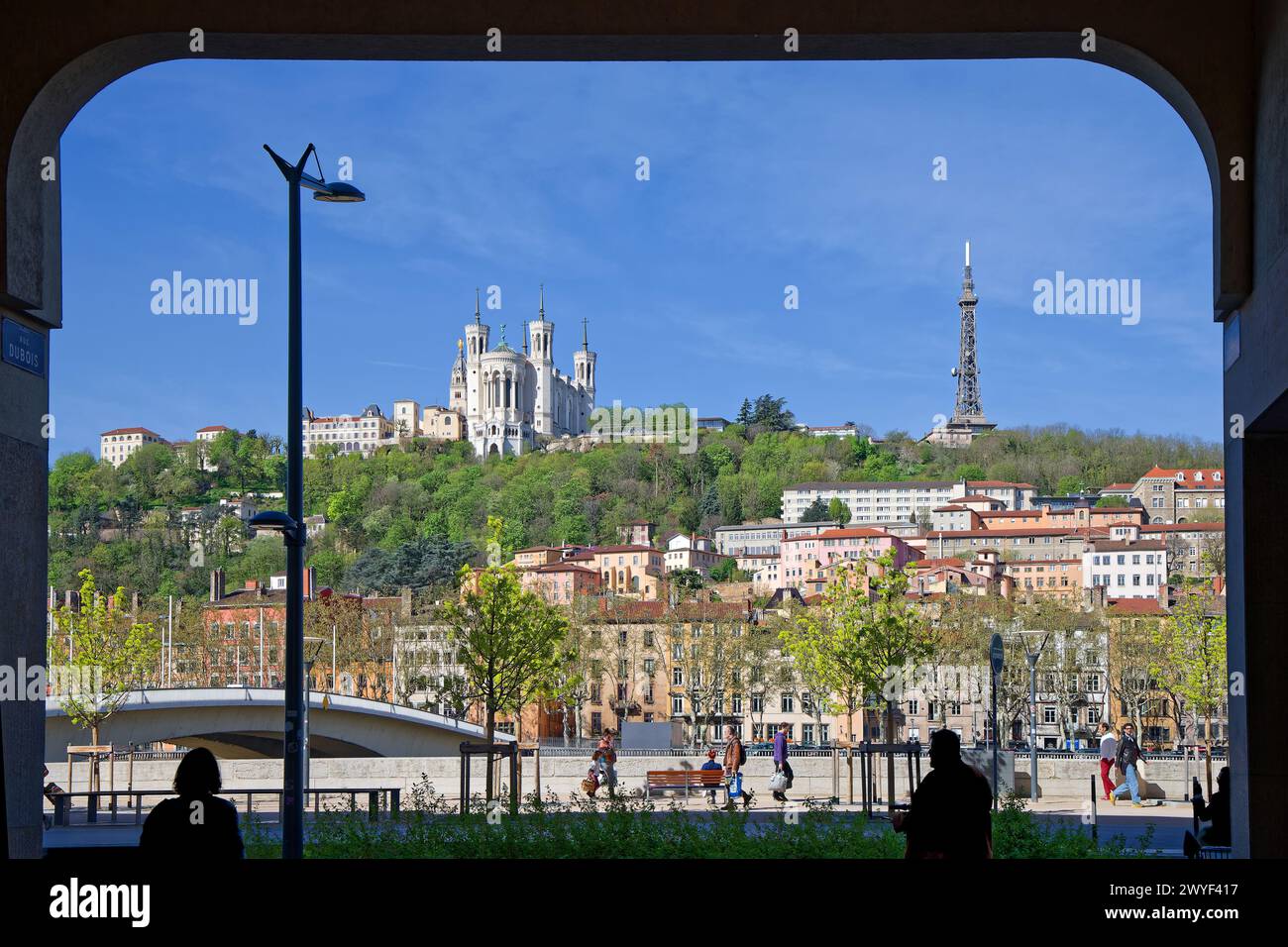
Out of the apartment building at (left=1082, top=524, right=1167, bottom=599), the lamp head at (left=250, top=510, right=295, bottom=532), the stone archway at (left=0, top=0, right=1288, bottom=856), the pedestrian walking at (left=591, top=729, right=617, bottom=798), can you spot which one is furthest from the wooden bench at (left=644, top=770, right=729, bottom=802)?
the apartment building at (left=1082, top=524, right=1167, bottom=599)

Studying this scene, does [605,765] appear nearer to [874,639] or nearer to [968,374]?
[874,639]

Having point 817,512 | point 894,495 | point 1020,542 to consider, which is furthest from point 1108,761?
point 894,495

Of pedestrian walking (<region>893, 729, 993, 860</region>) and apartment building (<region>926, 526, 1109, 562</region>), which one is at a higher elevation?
apartment building (<region>926, 526, 1109, 562</region>)

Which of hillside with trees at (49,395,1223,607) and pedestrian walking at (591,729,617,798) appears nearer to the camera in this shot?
pedestrian walking at (591,729,617,798)

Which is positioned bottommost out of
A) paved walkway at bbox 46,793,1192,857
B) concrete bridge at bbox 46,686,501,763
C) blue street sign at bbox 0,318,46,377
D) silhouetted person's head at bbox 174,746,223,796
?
concrete bridge at bbox 46,686,501,763

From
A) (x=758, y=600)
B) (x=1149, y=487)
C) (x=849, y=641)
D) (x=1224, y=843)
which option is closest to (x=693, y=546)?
(x=758, y=600)

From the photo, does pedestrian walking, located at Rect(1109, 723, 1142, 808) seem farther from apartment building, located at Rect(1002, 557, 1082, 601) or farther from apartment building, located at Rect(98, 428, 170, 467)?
apartment building, located at Rect(98, 428, 170, 467)
